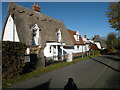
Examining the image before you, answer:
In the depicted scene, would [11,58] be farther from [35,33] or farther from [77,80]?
[35,33]

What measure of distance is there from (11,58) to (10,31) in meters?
8.62

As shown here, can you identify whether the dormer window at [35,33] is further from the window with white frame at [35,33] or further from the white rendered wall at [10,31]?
the white rendered wall at [10,31]

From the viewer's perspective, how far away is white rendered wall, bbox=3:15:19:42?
1416 cm

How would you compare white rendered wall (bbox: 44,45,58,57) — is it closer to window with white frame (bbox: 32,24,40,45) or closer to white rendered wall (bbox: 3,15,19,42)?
window with white frame (bbox: 32,24,40,45)

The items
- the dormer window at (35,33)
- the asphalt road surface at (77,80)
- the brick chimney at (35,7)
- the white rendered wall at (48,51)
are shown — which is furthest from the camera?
the brick chimney at (35,7)

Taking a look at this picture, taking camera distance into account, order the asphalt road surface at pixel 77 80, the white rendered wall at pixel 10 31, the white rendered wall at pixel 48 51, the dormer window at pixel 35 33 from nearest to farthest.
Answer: the asphalt road surface at pixel 77 80
the white rendered wall at pixel 10 31
the dormer window at pixel 35 33
the white rendered wall at pixel 48 51

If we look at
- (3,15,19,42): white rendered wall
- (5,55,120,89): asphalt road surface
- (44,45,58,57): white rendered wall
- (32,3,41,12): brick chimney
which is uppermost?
(32,3,41,12): brick chimney

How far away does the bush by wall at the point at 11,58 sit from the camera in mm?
6809

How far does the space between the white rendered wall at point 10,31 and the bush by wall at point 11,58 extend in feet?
22.3

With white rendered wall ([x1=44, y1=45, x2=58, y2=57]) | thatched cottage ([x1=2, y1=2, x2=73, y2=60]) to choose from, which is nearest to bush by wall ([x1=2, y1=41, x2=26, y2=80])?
thatched cottage ([x1=2, y1=2, x2=73, y2=60])

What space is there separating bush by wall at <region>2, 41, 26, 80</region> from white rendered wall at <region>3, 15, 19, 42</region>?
6785mm

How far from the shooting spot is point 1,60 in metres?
6.62

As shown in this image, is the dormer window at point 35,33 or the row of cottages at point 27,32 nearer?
the row of cottages at point 27,32

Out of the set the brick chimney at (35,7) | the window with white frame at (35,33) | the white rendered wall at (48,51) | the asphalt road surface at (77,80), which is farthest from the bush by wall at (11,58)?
the brick chimney at (35,7)
